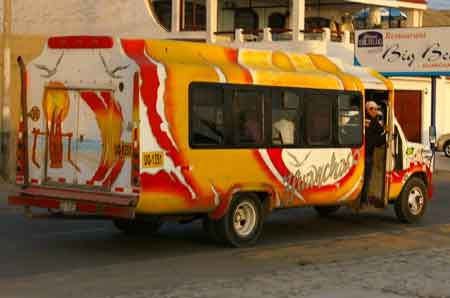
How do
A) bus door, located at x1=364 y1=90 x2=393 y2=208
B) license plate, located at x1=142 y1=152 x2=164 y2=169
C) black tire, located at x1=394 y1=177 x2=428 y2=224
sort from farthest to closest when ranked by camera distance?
black tire, located at x1=394 y1=177 x2=428 y2=224, bus door, located at x1=364 y1=90 x2=393 y2=208, license plate, located at x1=142 y1=152 x2=164 y2=169

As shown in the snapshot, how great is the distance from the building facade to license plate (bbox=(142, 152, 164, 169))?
28.6 metres

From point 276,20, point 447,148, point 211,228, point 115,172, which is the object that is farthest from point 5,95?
point 276,20

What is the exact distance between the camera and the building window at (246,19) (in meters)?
51.8

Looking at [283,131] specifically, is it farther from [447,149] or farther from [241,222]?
[447,149]

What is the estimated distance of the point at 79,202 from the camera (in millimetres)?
11586

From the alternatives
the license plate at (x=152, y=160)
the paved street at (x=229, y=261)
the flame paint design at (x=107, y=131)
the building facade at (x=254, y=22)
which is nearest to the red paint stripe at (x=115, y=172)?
the flame paint design at (x=107, y=131)

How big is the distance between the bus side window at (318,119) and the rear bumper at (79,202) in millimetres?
3305

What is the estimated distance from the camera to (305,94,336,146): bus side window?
1336cm

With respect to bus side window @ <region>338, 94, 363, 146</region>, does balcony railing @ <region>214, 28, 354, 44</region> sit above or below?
above

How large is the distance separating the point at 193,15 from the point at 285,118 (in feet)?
121

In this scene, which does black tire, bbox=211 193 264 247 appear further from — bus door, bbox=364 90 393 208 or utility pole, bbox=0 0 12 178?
utility pole, bbox=0 0 12 178

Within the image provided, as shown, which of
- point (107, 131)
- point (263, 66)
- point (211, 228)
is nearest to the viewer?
point (107, 131)

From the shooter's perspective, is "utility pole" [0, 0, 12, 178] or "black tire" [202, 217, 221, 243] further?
"utility pole" [0, 0, 12, 178]

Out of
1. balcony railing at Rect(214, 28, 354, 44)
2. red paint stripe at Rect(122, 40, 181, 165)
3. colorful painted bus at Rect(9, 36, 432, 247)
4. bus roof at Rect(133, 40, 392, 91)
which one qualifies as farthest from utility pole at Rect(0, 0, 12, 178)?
balcony railing at Rect(214, 28, 354, 44)
